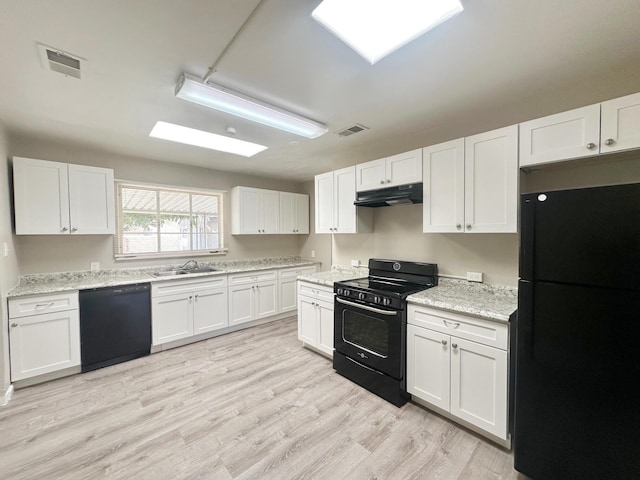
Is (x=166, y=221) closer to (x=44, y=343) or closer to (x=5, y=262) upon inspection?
(x=5, y=262)

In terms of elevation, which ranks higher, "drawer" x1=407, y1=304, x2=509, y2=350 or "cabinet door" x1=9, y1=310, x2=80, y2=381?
"drawer" x1=407, y1=304, x2=509, y2=350

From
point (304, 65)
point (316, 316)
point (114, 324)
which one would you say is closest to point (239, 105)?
point (304, 65)

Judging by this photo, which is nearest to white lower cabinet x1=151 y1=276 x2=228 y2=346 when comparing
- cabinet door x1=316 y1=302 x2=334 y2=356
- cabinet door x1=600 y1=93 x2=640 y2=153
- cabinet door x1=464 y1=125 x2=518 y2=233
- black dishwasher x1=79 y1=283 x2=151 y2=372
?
black dishwasher x1=79 y1=283 x2=151 y2=372

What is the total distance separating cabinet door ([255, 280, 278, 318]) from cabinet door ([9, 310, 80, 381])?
84.0 inches

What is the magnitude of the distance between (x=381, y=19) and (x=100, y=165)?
3802mm

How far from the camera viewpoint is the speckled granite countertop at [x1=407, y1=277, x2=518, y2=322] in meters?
1.84

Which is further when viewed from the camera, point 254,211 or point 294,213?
point 294,213

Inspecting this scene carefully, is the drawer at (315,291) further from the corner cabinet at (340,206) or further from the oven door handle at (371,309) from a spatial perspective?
the corner cabinet at (340,206)

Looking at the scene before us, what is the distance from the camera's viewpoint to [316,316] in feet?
10.4

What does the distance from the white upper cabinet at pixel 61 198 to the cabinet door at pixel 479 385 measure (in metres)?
3.93

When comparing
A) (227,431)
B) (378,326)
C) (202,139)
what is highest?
(202,139)

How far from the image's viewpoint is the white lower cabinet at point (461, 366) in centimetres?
179

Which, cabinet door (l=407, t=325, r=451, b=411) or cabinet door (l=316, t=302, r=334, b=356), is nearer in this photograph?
cabinet door (l=407, t=325, r=451, b=411)

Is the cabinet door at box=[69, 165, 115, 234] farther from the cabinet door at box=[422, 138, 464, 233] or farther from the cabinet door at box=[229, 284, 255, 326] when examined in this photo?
the cabinet door at box=[422, 138, 464, 233]
